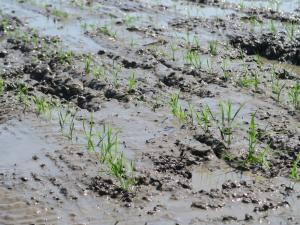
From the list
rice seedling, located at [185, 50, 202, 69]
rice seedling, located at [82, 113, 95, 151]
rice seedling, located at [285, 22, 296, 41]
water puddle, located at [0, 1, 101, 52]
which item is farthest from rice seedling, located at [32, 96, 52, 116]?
rice seedling, located at [285, 22, 296, 41]

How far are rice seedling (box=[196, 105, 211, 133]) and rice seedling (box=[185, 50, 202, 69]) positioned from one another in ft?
4.85

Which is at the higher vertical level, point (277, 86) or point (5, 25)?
point (5, 25)

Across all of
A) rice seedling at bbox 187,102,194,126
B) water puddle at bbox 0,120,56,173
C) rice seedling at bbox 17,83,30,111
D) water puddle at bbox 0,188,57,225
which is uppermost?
rice seedling at bbox 187,102,194,126

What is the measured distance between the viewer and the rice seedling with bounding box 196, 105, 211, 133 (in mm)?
6270

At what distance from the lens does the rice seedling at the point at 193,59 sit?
8.12m

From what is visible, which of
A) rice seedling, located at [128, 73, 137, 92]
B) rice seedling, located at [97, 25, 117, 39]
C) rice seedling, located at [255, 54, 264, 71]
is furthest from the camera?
rice seedling, located at [97, 25, 117, 39]

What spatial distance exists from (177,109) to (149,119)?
1.16 feet

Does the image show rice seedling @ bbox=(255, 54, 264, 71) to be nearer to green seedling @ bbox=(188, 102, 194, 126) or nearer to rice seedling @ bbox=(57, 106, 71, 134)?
green seedling @ bbox=(188, 102, 194, 126)

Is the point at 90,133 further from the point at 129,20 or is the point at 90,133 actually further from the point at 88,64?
the point at 129,20

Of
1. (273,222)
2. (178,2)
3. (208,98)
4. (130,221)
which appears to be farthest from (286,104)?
(178,2)

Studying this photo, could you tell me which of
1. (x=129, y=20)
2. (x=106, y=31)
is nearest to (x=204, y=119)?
(x=106, y=31)

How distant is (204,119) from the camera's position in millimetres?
6270

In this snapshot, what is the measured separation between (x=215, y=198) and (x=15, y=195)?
1.77 m

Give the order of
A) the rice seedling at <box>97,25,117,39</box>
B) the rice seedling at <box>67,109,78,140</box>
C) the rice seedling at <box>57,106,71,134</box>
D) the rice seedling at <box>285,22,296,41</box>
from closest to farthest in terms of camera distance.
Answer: the rice seedling at <box>67,109,78,140</box>, the rice seedling at <box>57,106,71,134</box>, the rice seedling at <box>285,22,296,41</box>, the rice seedling at <box>97,25,117,39</box>
